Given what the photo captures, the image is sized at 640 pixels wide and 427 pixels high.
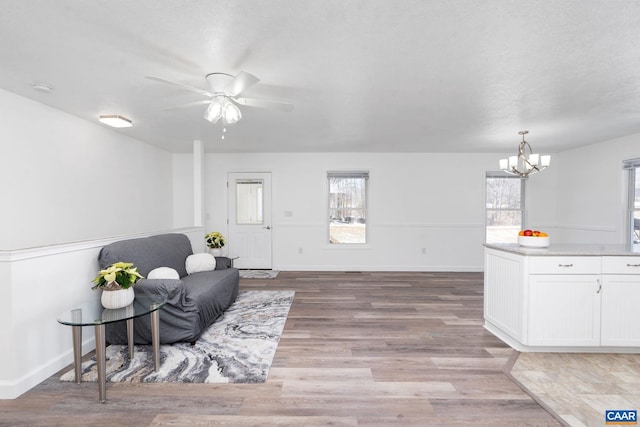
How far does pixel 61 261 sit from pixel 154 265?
0.86 metres

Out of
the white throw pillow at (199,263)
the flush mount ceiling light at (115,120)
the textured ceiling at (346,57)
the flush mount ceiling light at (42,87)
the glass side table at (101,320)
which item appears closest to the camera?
the textured ceiling at (346,57)

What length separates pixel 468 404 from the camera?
6.40 ft

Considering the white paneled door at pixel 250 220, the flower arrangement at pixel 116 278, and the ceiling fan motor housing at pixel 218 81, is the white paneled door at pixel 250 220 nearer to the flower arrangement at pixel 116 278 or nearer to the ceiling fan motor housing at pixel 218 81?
the ceiling fan motor housing at pixel 218 81

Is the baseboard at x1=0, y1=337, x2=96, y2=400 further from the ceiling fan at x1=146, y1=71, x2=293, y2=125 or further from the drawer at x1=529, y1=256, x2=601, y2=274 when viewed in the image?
the drawer at x1=529, y1=256, x2=601, y2=274

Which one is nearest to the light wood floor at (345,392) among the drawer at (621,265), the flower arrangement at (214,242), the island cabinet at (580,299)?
the island cabinet at (580,299)

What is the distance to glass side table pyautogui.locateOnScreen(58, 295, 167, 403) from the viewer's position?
1957mm

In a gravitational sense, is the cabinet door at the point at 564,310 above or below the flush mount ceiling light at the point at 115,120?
below

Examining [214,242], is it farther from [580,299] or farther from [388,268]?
A: [580,299]

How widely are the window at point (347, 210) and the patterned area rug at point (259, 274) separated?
54.9 inches

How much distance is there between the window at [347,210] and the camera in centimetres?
627

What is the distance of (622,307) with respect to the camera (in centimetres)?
260

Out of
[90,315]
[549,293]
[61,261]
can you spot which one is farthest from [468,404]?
[61,261]

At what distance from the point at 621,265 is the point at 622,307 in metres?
0.37

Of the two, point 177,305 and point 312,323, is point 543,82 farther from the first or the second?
point 177,305
